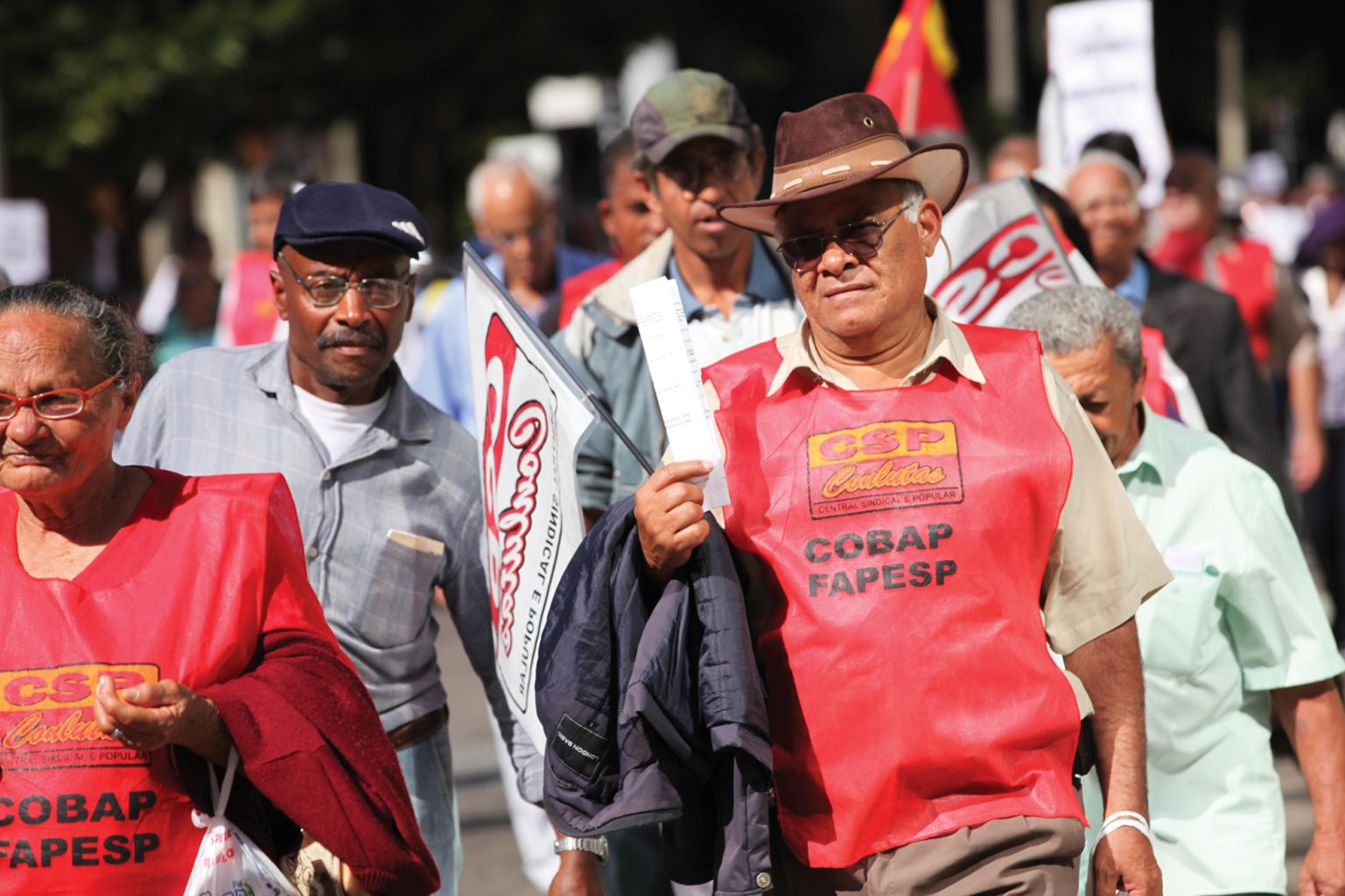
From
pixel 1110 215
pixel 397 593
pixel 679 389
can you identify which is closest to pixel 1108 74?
pixel 1110 215

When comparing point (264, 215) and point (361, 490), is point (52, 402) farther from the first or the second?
point (264, 215)

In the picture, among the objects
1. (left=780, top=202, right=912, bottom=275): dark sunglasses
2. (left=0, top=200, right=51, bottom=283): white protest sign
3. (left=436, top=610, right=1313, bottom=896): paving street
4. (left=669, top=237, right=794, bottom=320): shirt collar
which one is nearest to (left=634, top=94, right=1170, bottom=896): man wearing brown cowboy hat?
(left=780, top=202, right=912, bottom=275): dark sunglasses

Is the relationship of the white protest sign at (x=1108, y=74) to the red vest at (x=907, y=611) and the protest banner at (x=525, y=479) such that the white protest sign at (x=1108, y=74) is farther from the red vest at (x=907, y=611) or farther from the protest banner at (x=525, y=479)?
the red vest at (x=907, y=611)

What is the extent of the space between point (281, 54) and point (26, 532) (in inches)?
656

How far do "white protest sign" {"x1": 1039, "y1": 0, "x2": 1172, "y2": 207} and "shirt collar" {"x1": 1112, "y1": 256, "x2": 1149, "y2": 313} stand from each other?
3.32m

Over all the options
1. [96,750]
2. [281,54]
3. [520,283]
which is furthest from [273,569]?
[281,54]

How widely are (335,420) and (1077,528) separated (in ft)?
5.60

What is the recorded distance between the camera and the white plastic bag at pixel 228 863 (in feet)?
12.5

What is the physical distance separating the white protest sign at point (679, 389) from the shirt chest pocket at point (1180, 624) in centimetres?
149

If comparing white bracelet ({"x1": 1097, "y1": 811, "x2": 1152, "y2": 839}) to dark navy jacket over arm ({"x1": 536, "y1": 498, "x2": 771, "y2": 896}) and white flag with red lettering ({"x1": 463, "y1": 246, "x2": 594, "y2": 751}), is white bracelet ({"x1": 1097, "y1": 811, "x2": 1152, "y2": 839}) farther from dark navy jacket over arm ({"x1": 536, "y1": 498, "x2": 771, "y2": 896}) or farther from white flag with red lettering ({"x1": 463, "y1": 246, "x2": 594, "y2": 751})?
white flag with red lettering ({"x1": 463, "y1": 246, "x2": 594, "y2": 751})

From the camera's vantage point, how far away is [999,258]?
653 centimetres

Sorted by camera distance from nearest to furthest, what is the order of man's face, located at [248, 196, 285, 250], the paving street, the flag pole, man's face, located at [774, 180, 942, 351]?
man's face, located at [774, 180, 942, 351], the flag pole, the paving street, man's face, located at [248, 196, 285, 250]

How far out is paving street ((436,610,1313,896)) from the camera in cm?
816

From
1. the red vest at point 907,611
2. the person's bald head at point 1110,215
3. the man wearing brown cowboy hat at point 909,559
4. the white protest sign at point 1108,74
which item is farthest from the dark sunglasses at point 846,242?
the white protest sign at point 1108,74
